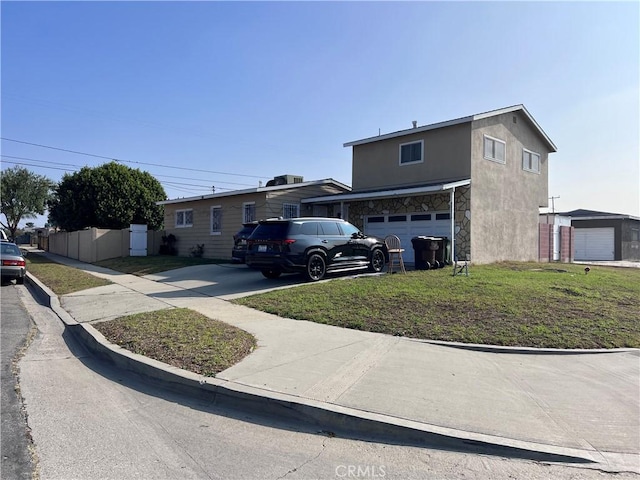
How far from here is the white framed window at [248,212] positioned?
19.8m

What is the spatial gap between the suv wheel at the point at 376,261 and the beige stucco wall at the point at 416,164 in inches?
202

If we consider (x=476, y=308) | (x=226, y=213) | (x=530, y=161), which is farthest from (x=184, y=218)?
(x=476, y=308)

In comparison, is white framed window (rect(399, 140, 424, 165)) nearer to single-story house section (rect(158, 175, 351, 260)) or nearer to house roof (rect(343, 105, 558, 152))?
house roof (rect(343, 105, 558, 152))

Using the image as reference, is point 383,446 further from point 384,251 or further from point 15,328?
point 384,251

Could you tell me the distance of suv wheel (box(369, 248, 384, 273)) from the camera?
14.4m

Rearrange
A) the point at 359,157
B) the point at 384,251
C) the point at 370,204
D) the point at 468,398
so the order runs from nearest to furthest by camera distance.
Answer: the point at 468,398 → the point at 384,251 → the point at 370,204 → the point at 359,157

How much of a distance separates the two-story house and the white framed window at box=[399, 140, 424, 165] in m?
0.04

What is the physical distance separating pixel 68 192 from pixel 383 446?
3361cm

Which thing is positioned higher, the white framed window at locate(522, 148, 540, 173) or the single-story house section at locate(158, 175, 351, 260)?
the white framed window at locate(522, 148, 540, 173)

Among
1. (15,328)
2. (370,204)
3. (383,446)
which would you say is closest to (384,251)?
(370,204)

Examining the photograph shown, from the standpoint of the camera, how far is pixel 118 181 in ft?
104
